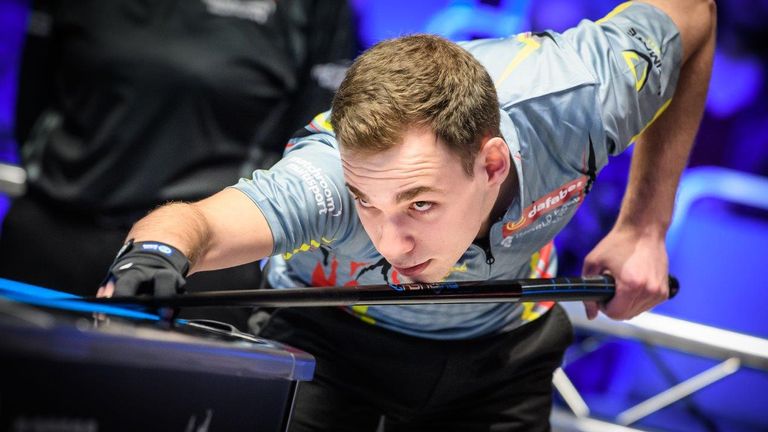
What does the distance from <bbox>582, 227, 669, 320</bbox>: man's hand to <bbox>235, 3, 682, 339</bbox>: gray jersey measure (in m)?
0.18

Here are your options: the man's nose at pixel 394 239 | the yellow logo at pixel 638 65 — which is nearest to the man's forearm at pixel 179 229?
the man's nose at pixel 394 239

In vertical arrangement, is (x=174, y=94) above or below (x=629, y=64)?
below

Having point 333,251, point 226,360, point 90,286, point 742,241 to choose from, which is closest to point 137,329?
point 226,360

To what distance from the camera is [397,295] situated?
5.86 feet

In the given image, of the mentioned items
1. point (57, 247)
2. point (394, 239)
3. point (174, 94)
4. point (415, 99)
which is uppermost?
point (415, 99)

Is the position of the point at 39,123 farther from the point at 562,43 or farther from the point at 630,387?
the point at 630,387

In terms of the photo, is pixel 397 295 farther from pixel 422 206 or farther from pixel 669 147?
pixel 669 147

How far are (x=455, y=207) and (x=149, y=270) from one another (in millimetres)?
683

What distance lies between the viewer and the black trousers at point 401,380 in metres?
2.22

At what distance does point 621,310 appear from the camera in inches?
93.9

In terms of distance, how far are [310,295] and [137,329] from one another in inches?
22.1

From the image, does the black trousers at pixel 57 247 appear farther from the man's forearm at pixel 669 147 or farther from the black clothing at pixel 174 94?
the man's forearm at pixel 669 147

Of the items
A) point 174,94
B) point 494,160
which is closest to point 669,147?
point 494,160

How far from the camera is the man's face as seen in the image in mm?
1754
